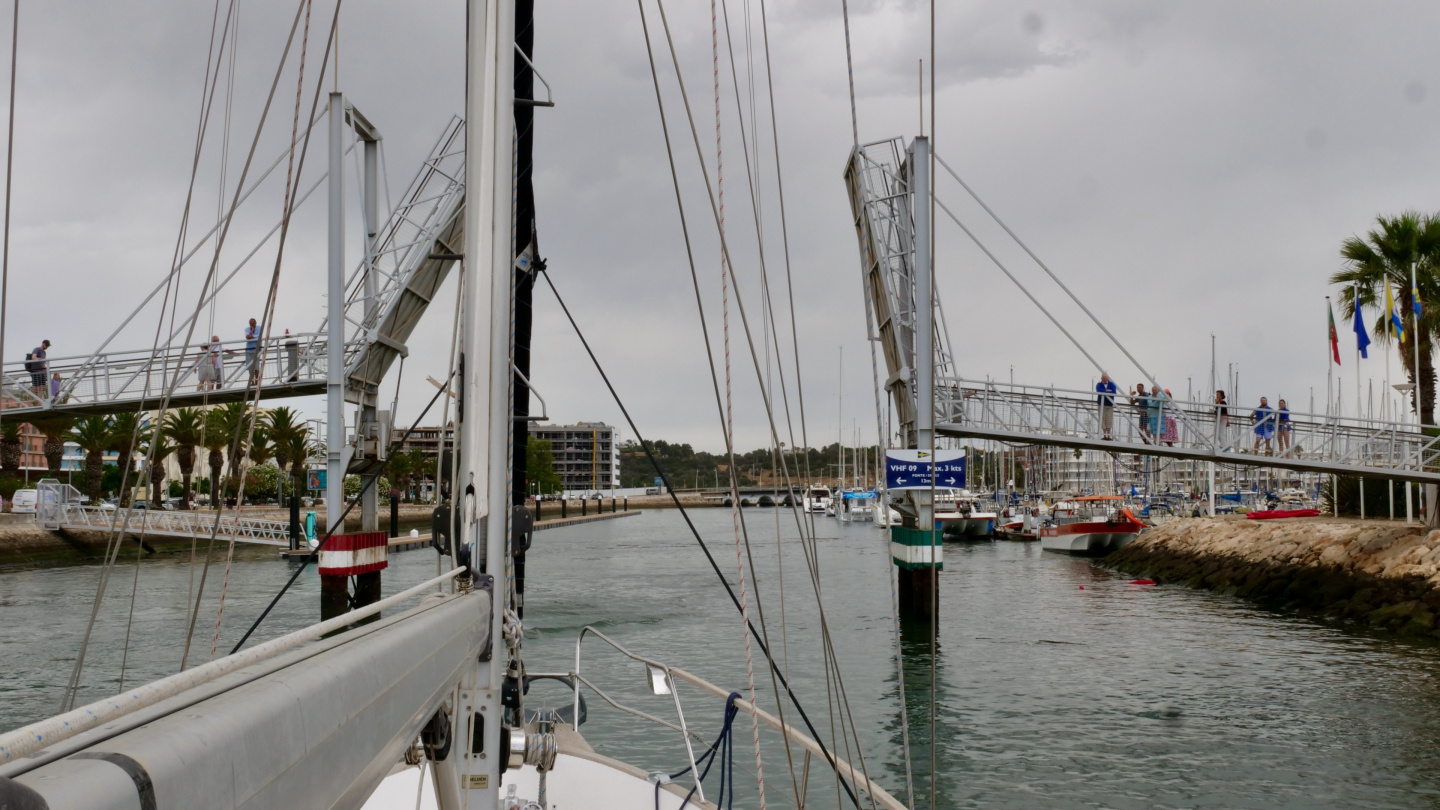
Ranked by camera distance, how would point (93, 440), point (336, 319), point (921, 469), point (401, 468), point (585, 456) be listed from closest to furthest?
point (921, 469), point (336, 319), point (93, 440), point (401, 468), point (585, 456)

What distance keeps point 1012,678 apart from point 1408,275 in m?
17.9

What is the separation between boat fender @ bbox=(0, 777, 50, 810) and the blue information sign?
13.4 meters

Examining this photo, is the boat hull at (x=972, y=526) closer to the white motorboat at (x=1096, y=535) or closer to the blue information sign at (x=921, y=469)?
the white motorboat at (x=1096, y=535)

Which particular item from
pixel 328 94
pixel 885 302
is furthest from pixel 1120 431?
pixel 328 94

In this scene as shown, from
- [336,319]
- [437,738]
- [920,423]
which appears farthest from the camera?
[336,319]

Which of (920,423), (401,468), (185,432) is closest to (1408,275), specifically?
(920,423)

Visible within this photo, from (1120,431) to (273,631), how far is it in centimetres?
1560

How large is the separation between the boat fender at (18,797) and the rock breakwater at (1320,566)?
20.3 meters

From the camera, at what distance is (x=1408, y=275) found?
79.7ft

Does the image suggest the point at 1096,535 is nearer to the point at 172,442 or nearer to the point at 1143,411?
the point at 1143,411

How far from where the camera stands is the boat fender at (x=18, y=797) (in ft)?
2.00

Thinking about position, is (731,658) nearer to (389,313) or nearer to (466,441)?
(389,313)

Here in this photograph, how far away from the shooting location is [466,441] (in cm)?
299

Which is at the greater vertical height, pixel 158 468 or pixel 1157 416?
pixel 1157 416
